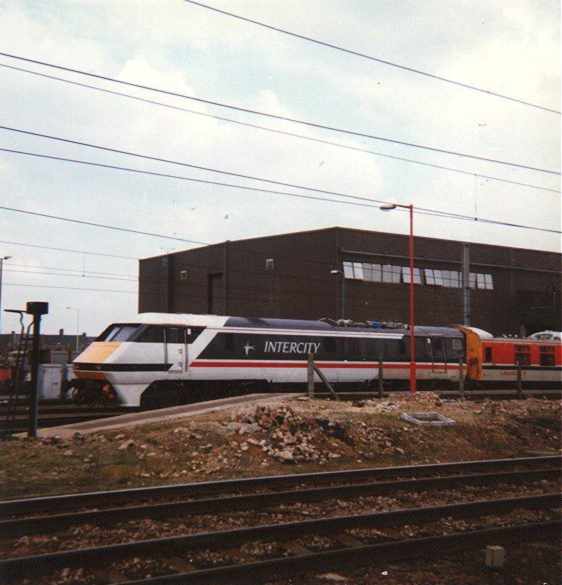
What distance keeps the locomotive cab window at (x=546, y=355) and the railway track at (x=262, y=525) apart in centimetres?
1993

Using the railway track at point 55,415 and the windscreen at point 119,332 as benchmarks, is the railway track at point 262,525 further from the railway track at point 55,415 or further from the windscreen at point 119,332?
the windscreen at point 119,332

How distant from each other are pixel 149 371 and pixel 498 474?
11.5 m

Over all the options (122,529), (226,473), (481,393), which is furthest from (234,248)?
(122,529)

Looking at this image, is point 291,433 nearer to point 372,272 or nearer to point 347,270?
point 347,270

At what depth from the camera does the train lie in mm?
19375

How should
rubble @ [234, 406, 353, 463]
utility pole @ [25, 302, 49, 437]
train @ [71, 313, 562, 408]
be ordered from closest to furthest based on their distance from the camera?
rubble @ [234, 406, 353, 463] → utility pole @ [25, 302, 49, 437] → train @ [71, 313, 562, 408]

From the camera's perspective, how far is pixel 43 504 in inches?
336

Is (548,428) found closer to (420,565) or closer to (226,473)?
(226,473)

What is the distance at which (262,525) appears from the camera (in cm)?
779

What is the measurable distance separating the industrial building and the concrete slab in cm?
2550

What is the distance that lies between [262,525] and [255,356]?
13935mm

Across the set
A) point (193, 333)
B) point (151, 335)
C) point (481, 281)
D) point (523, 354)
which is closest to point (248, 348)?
point (193, 333)

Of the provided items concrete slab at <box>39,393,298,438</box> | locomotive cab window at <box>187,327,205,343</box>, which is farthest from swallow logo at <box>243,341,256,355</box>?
concrete slab at <box>39,393,298,438</box>

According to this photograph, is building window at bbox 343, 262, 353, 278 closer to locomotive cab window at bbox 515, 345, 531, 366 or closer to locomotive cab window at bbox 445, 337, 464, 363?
locomotive cab window at bbox 515, 345, 531, 366
